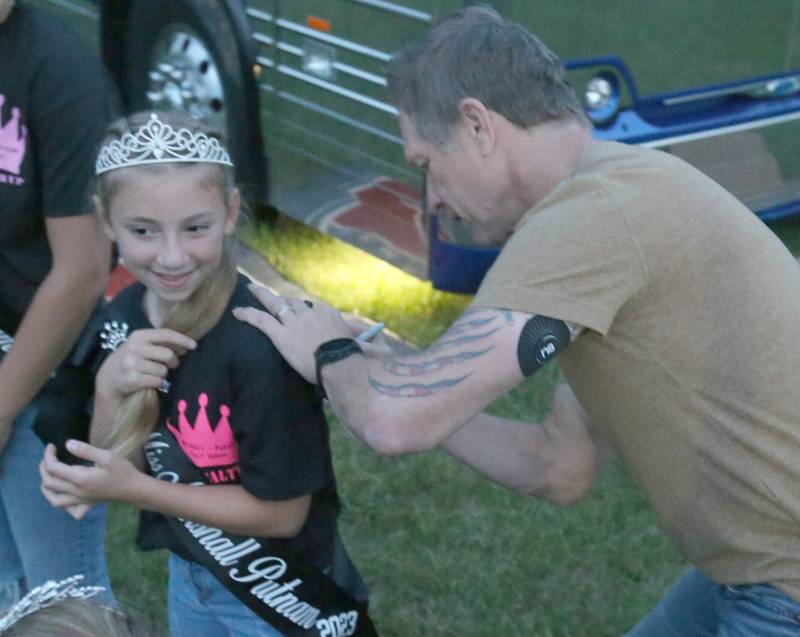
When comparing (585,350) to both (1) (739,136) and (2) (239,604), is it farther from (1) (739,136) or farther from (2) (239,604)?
(1) (739,136)

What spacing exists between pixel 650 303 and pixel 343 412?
1.61 feet

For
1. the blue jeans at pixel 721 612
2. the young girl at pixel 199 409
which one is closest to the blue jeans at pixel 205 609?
the young girl at pixel 199 409

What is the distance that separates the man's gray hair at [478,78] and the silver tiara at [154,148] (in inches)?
15.1

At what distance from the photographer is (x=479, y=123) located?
78.9 inches

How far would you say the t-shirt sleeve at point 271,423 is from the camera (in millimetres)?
2172

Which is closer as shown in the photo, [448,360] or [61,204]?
[448,360]

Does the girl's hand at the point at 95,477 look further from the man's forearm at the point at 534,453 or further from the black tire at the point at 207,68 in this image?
→ the black tire at the point at 207,68

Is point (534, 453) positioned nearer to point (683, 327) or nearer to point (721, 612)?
point (721, 612)

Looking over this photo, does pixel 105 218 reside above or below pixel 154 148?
below

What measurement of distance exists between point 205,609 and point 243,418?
0.47m

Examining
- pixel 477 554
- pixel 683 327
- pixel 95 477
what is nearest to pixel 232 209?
pixel 95 477

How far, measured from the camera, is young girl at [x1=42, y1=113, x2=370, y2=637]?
219cm

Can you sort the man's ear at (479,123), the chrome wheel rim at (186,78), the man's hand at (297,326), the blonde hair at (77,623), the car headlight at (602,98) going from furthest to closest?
the chrome wheel rim at (186,78) → the car headlight at (602,98) → the man's hand at (297,326) → the man's ear at (479,123) → the blonde hair at (77,623)

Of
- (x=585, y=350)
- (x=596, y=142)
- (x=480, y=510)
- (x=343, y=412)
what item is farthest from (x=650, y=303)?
(x=480, y=510)
